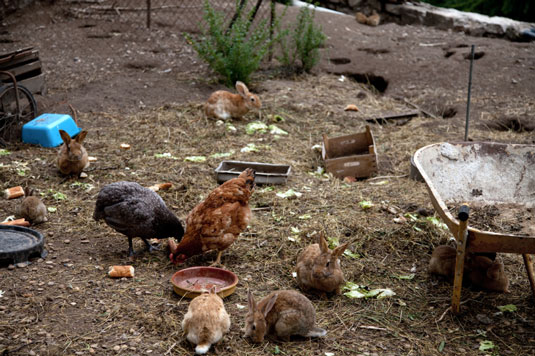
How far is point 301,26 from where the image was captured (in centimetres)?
1102

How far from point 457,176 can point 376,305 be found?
170 cm

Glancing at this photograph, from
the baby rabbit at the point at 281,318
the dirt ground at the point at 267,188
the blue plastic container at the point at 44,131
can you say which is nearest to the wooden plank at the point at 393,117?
the dirt ground at the point at 267,188

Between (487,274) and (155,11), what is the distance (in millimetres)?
10925

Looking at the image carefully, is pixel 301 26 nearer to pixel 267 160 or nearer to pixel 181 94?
pixel 181 94

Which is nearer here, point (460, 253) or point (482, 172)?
point (460, 253)

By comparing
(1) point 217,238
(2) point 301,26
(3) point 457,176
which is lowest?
(1) point 217,238

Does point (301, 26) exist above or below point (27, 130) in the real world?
above

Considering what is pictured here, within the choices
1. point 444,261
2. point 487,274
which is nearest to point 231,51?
point 444,261

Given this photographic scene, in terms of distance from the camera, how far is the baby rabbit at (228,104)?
8688 mm

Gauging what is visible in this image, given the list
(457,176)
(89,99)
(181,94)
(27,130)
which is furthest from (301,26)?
(457,176)

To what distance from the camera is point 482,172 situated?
17.6ft

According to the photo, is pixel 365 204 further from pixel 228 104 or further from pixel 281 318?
pixel 228 104

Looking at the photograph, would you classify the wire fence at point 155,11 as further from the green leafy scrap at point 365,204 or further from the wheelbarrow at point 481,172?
the wheelbarrow at point 481,172

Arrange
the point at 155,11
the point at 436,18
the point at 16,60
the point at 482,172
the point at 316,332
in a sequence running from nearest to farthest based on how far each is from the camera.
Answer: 1. the point at 316,332
2. the point at 482,172
3. the point at 16,60
4. the point at 155,11
5. the point at 436,18
